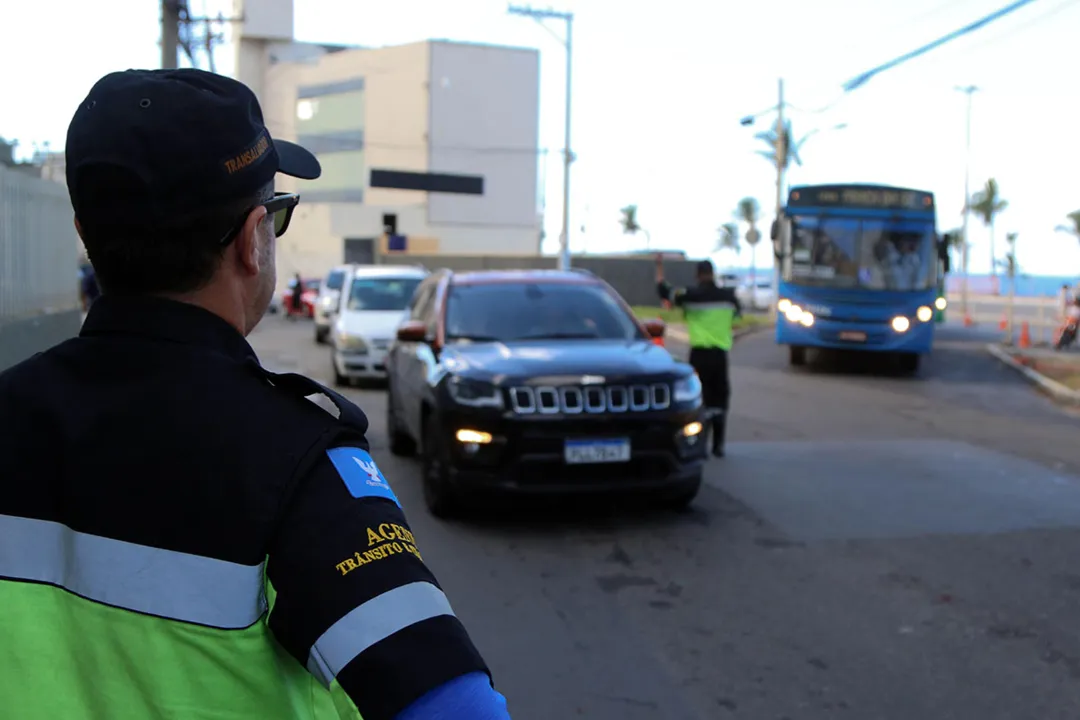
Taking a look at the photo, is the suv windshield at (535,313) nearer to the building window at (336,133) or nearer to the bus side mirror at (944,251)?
the bus side mirror at (944,251)

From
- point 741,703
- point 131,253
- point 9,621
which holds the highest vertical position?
point 131,253

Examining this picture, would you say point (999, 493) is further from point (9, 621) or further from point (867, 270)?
Result: point (867, 270)

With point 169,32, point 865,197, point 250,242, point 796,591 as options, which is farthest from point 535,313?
point 865,197

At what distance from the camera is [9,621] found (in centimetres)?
120

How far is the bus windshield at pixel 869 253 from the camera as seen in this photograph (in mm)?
18781

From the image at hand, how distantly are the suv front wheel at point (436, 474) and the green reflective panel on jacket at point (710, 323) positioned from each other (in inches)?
143

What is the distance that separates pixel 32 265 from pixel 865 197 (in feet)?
47.6

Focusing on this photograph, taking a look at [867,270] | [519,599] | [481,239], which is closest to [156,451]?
[519,599]

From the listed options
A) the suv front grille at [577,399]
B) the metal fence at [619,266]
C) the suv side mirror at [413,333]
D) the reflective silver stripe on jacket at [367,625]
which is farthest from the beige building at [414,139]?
the reflective silver stripe on jacket at [367,625]

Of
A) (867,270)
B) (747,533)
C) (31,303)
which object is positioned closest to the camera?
(747,533)

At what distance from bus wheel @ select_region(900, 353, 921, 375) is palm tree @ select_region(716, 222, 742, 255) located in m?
96.2

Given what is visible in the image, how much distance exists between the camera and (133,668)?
1.17m

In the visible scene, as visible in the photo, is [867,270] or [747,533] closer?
[747,533]

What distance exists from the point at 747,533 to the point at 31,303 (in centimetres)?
667
